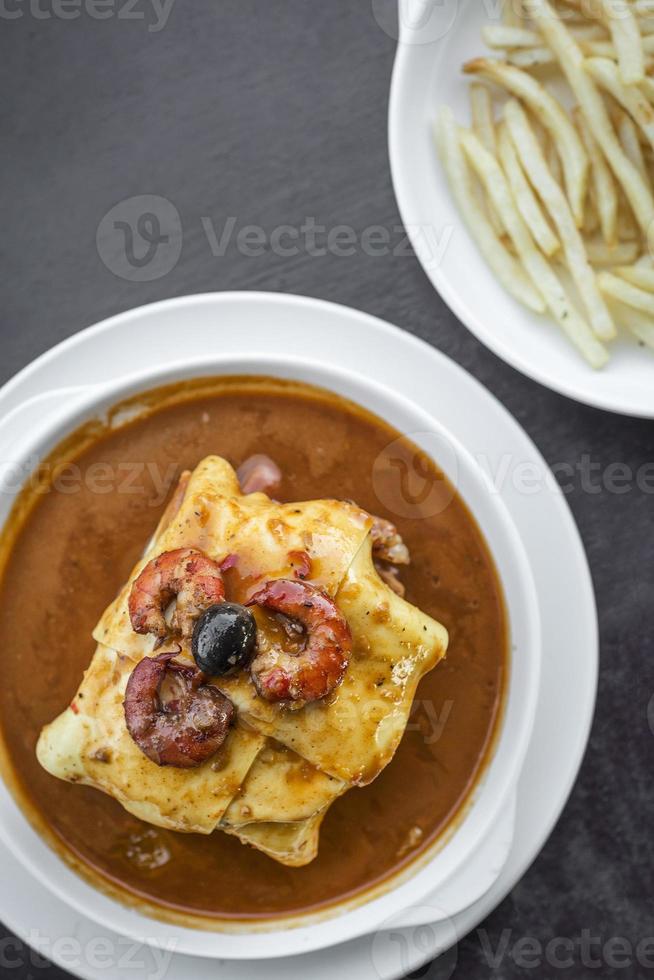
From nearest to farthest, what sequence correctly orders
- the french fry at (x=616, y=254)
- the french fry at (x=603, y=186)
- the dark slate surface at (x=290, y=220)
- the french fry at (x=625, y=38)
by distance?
the french fry at (x=625, y=38)
the french fry at (x=603, y=186)
the french fry at (x=616, y=254)
the dark slate surface at (x=290, y=220)

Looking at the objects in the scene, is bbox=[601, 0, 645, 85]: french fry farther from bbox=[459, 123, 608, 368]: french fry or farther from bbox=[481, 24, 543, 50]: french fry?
bbox=[459, 123, 608, 368]: french fry

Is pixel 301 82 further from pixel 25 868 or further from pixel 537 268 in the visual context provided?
pixel 25 868

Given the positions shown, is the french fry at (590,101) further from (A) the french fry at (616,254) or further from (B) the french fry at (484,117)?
(B) the french fry at (484,117)

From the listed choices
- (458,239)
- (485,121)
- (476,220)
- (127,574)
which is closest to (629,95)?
(485,121)

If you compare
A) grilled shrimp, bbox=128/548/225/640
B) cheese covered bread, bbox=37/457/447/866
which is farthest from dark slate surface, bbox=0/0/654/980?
grilled shrimp, bbox=128/548/225/640

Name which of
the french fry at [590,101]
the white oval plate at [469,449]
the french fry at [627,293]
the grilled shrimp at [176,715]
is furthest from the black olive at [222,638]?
the french fry at [590,101]

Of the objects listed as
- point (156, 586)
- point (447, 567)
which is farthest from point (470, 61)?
point (156, 586)
